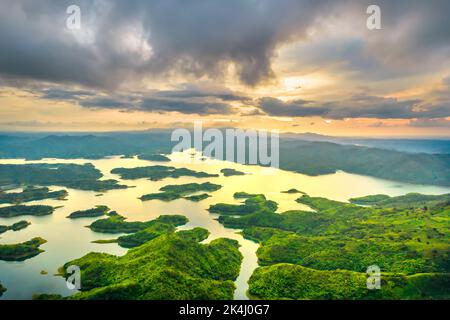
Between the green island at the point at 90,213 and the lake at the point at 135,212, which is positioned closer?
the lake at the point at 135,212

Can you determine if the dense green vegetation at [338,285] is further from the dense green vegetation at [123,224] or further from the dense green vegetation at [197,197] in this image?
the dense green vegetation at [197,197]

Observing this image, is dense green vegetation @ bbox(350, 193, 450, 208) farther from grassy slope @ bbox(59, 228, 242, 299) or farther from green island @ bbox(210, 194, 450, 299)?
grassy slope @ bbox(59, 228, 242, 299)

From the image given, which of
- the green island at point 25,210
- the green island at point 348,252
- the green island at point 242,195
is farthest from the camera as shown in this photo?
the green island at point 242,195

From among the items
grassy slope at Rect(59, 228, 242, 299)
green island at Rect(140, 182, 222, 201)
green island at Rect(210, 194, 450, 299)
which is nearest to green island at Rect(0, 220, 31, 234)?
grassy slope at Rect(59, 228, 242, 299)

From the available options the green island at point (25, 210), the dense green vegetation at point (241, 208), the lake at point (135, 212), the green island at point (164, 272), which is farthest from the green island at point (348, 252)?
the green island at point (25, 210)

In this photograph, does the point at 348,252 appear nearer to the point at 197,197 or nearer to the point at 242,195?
the point at 242,195

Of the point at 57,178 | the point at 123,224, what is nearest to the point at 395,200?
the point at 123,224
